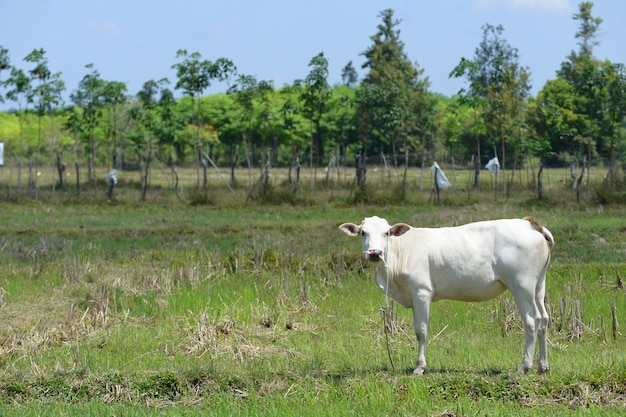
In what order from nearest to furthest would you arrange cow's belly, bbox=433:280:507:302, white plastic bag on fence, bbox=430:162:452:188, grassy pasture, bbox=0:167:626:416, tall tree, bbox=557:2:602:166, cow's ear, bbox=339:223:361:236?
grassy pasture, bbox=0:167:626:416 < cow's belly, bbox=433:280:507:302 < cow's ear, bbox=339:223:361:236 < white plastic bag on fence, bbox=430:162:452:188 < tall tree, bbox=557:2:602:166

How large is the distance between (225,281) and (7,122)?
58603mm

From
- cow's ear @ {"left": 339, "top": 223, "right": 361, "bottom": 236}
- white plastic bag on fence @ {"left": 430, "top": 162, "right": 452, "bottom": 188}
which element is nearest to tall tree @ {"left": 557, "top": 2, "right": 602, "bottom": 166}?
white plastic bag on fence @ {"left": 430, "top": 162, "right": 452, "bottom": 188}

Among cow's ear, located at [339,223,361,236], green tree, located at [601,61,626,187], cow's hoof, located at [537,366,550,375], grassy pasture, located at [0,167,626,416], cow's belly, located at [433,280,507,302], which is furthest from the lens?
green tree, located at [601,61,626,187]

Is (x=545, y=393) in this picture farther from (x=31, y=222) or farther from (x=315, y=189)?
(x=315, y=189)

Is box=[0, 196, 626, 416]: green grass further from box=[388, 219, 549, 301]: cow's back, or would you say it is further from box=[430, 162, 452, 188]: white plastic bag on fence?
box=[430, 162, 452, 188]: white plastic bag on fence

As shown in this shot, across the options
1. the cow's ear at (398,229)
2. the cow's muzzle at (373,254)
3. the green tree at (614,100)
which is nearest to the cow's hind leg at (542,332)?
the cow's ear at (398,229)

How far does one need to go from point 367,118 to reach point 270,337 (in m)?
35.7

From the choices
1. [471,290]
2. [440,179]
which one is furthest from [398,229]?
[440,179]

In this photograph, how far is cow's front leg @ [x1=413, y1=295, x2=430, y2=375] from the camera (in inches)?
321

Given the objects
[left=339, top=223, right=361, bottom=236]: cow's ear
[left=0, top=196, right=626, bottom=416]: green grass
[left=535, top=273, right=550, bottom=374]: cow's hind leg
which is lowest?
[left=0, top=196, right=626, bottom=416]: green grass

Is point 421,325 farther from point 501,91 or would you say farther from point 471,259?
point 501,91

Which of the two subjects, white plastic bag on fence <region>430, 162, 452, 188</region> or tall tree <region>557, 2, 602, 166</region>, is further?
tall tree <region>557, 2, 602, 166</region>

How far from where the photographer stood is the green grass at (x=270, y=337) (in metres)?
7.44

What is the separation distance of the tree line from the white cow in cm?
1989
